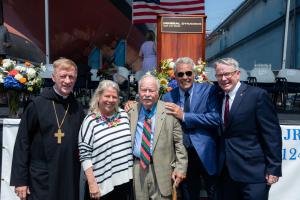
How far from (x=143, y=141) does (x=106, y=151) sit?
30 cm

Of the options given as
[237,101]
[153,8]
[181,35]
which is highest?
[153,8]

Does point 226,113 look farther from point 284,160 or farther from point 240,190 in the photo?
point 284,160

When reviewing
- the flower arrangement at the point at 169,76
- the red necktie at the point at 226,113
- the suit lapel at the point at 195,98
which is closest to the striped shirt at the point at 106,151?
the suit lapel at the point at 195,98

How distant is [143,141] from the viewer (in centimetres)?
272

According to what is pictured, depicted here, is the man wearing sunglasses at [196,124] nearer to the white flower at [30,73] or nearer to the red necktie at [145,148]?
the red necktie at [145,148]

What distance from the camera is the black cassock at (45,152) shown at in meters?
2.62

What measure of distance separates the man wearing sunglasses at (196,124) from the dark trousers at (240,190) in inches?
3.7

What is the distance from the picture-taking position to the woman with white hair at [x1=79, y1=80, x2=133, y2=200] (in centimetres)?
262

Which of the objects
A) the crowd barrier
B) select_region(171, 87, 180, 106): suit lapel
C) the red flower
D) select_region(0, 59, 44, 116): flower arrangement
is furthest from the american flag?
select_region(171, 87, 180, 106): suit lapel

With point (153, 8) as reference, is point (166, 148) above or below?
below

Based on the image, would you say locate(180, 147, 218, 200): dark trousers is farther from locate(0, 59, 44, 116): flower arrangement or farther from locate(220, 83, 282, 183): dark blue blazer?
locate(0, 59, 44, 116): flower arrangement

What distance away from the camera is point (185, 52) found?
4.98 m

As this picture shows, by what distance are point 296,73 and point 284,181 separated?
5.18 meters

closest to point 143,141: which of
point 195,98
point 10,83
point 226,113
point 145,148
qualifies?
point 145,148
